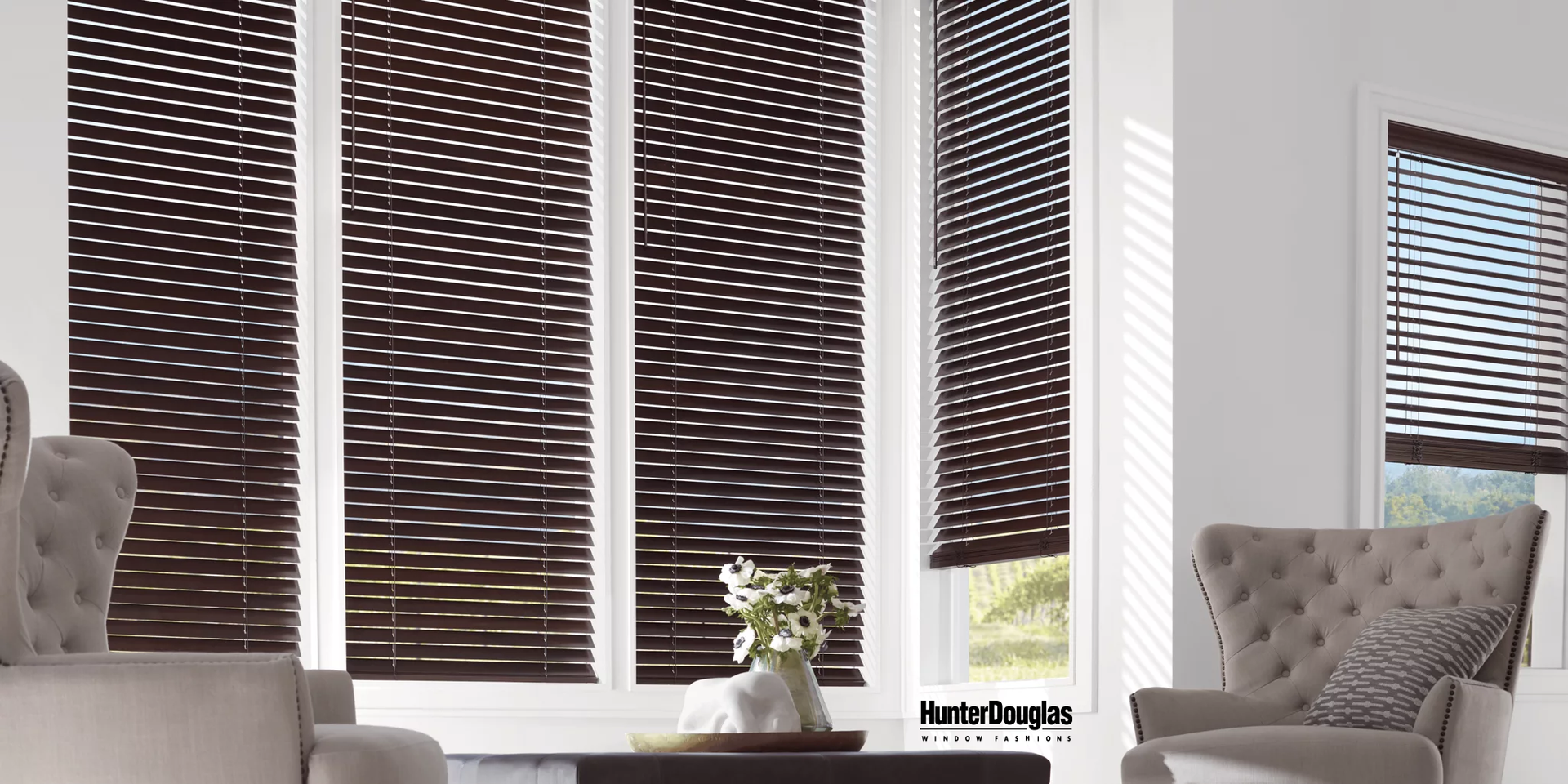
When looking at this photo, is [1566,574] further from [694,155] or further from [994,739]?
[694,155]

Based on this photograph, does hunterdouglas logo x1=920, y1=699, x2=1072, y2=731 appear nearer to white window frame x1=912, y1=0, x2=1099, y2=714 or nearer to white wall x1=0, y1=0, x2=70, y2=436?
white window frame x1=912, y1=0, x2=1099, y2=714

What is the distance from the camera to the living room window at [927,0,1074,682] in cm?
434

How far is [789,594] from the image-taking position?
2.94 m

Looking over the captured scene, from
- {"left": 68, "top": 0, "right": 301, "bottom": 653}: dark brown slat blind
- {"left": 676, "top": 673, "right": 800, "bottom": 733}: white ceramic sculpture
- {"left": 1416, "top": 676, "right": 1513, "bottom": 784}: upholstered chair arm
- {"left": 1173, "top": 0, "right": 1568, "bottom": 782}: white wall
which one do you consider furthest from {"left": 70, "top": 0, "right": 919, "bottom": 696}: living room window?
{"left": 1416, "top": 676, "right": 1513, "bottom": 784}: upholstered chair arm

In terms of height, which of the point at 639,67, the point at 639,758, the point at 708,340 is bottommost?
the point at 639,758

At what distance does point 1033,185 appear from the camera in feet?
14.7

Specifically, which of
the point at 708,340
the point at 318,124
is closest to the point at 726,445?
the point at 708,340

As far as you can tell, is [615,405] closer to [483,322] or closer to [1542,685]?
[483,322]

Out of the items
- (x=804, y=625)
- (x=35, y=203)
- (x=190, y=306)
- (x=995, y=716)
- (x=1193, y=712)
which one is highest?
(x=35, y=203)

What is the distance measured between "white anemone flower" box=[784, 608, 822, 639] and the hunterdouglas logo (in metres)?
1.46

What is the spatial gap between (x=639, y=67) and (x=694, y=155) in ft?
1.11

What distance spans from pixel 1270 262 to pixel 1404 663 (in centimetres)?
145

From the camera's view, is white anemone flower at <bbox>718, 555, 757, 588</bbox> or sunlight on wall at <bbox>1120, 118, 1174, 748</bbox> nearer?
white anemone flower at <bbox>718, 555, 757, 588</bbox>

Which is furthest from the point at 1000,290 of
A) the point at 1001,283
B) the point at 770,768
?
the point at 770,768
